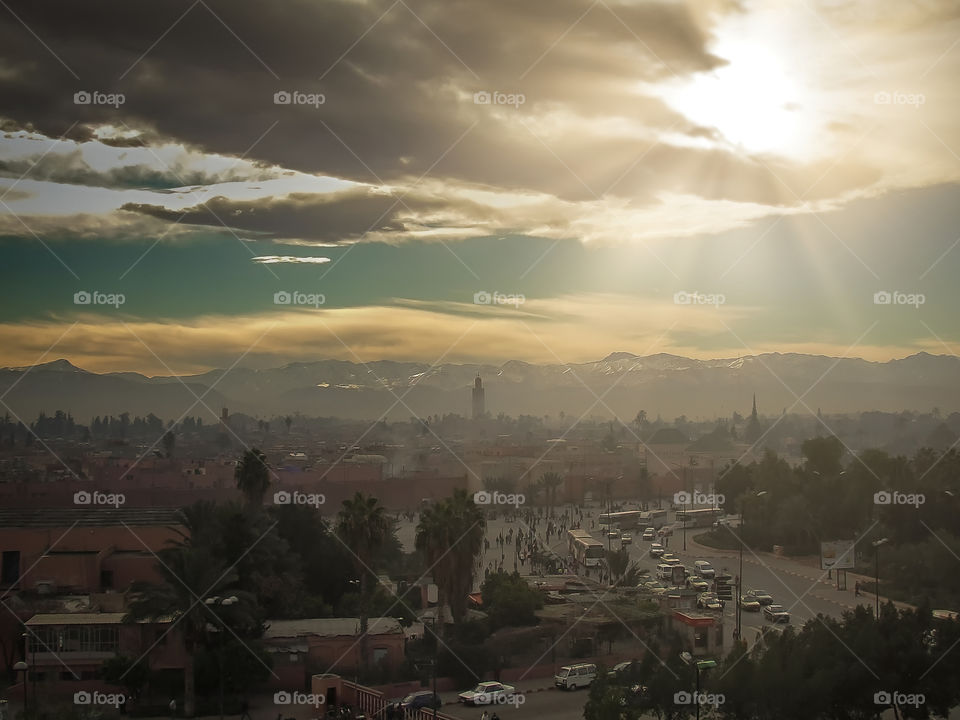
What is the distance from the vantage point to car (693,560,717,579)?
28641 millimetres

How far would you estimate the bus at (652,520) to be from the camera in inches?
1725

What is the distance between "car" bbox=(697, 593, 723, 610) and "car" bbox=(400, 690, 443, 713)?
27.8 ft

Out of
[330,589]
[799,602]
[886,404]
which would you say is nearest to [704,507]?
[799,602]

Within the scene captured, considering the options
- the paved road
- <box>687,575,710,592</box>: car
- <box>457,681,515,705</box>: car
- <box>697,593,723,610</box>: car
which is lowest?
the paved road

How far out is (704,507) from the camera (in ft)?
177

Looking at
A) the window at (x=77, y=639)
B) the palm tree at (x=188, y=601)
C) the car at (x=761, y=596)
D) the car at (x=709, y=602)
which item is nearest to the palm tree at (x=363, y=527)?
the palm tree at (x=188, y=601)

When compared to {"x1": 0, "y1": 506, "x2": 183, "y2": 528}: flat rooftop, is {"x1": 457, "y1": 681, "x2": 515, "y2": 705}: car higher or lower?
lower

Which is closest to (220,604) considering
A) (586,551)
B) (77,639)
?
(77,639)

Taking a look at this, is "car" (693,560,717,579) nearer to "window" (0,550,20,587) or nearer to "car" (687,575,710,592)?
"car" (687,575,710,592)

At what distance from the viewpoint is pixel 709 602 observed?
2302 cm

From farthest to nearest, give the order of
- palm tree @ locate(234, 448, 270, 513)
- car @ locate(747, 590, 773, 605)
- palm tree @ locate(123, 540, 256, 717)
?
1. palm tree @ locate(234, 448, 270, 513)
2. car @ locate(747, 590, 773, 605)
3. palm tree @ locate(123, 540, 256, 717)

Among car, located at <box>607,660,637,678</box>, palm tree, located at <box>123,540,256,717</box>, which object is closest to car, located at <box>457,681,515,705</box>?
car, located at <box>607,660,637,678</box>

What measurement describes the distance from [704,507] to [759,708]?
41621mm

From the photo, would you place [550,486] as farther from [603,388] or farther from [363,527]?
[603,388]
